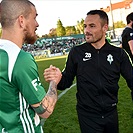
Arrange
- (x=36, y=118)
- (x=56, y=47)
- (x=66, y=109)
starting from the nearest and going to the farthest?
1. (x=36, y=118)
2. (x=66, y=109)
3. (x=56, y=47)

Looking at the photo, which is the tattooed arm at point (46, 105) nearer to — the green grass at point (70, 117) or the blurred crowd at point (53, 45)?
the green grass at point (70, 117)

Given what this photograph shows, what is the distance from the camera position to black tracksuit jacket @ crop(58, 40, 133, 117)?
2.96m

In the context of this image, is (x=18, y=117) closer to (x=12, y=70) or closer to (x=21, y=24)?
(x=12, y=70)

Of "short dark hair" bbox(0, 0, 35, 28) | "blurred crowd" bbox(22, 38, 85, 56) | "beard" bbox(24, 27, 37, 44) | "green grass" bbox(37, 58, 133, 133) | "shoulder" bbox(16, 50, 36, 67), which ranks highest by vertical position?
"short dark hair" bbox(0, 0, 35, 28)

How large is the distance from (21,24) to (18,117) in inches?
24.9

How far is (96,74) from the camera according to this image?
117 inches

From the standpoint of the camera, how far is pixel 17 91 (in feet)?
5.74

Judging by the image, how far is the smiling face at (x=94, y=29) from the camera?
3.12 meters

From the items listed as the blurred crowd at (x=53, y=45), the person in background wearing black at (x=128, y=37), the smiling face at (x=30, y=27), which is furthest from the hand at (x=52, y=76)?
the blurred crowd at (x=53, y=45)

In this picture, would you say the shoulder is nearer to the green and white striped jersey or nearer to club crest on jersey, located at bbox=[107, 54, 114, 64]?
the green and white striped jersey

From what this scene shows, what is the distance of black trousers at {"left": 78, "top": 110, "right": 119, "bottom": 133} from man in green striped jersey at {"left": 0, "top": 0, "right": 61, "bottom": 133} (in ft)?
3.73

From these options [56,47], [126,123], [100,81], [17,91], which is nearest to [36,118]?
[17,91]

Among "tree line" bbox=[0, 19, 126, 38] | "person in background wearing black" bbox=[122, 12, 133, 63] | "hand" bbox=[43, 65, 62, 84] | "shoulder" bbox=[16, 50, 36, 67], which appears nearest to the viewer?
"shoulder" bbox=[16, 50, 36, 67]

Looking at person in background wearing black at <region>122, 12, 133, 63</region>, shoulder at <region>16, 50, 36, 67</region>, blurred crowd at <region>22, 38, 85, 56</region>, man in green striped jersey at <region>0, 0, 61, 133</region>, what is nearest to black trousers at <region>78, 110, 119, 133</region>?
man in green striped jersey at <region>0, 0, 61, 133</region>
